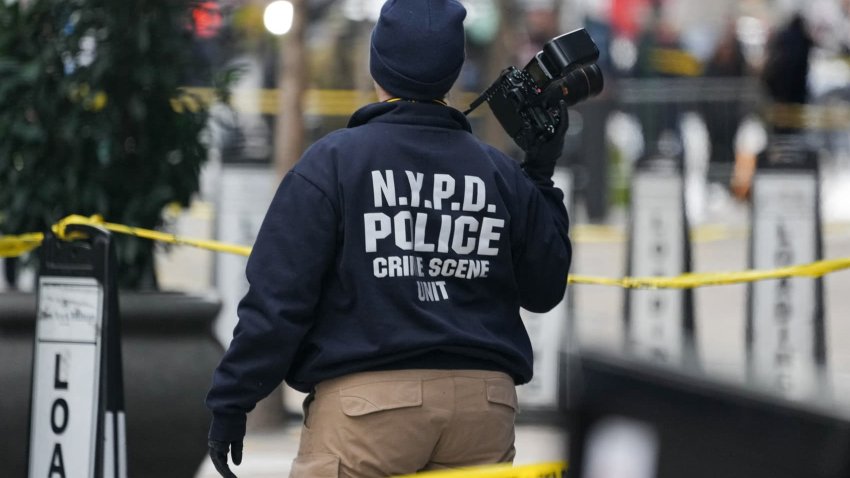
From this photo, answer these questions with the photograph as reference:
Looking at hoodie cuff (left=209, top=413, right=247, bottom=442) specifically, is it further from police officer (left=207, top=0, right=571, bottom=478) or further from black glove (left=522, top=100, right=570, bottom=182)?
black glove (left=522, top=100, right=570, bottom=182)

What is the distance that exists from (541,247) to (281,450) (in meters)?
4.07

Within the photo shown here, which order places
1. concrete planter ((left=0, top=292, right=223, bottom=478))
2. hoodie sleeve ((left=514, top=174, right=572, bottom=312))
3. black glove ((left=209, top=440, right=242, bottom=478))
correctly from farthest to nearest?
concrete planter ((left=0, top=292, right=223, bottom=478)) → hoodie sleeve ((left=514, top=174, right=572, bottom=312)) → black glove ((left=209, top=440, right=242, bottom=478))

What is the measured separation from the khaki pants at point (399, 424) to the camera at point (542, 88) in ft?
2.15

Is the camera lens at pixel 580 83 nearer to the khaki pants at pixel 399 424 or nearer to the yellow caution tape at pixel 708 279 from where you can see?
the khaki pants at pixel 399 424

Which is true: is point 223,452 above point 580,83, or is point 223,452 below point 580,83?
below

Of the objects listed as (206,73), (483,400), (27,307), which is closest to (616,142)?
(206,73)

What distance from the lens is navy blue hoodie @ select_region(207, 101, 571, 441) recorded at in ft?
11.8

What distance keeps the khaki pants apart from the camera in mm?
656

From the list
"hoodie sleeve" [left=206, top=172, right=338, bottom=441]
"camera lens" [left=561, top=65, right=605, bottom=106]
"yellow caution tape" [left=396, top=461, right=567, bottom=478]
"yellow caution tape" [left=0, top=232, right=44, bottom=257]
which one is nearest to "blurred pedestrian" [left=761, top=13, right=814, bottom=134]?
"yellow caution tape" [left=0, top=232, right=44, bottom=257]

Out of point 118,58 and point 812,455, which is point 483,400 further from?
point 118,58

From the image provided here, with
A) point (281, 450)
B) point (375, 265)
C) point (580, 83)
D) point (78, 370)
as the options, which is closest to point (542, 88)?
point (580, 83)

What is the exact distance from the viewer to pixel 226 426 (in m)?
3.68

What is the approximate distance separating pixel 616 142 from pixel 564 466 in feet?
56.0

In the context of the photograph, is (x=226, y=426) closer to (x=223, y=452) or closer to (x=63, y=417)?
(x=223, y=452)
